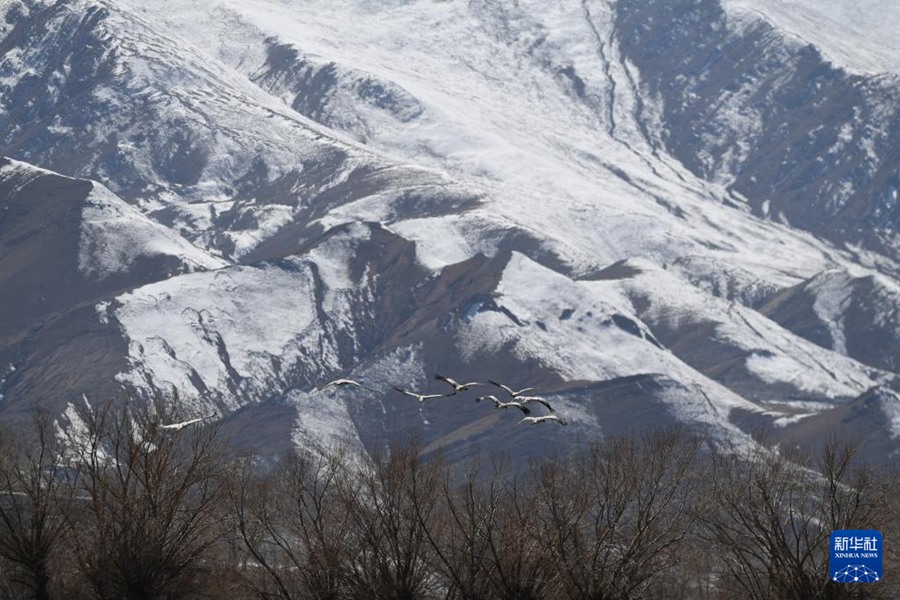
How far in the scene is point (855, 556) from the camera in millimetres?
84625

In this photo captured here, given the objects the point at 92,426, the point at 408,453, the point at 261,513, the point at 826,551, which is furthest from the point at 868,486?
the point at 92,426

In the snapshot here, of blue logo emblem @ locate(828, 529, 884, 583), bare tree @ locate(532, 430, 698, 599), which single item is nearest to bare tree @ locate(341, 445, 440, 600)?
bare tree @ locate(532, 430, 698, 599)

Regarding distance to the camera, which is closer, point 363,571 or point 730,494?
point 363,571

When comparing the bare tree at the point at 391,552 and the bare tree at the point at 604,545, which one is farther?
the bare tree at the point at 391,552

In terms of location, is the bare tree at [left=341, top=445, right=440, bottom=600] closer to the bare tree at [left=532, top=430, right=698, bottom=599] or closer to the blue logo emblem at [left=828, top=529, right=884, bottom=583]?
the bare tree at [left=532, top=430, right=698, bottom=599]

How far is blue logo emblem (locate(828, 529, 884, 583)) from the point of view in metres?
81.9

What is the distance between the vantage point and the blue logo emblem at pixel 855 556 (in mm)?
81875

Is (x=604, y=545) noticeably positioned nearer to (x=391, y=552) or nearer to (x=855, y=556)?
(x=391, y=552)

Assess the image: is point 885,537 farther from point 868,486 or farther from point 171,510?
point 171,510

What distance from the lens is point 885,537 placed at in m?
95.2

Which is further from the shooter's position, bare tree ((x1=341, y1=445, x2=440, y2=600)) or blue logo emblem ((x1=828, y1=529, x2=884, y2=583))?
bare tree ((x1=341, y1=445, x2=440, y2=600))

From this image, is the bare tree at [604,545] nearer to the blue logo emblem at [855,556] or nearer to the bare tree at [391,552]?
the bare tree at [391,552]

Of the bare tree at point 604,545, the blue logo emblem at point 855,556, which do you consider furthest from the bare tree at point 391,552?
the blue logo emblem at point 855,556

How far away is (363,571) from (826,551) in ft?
67.0
